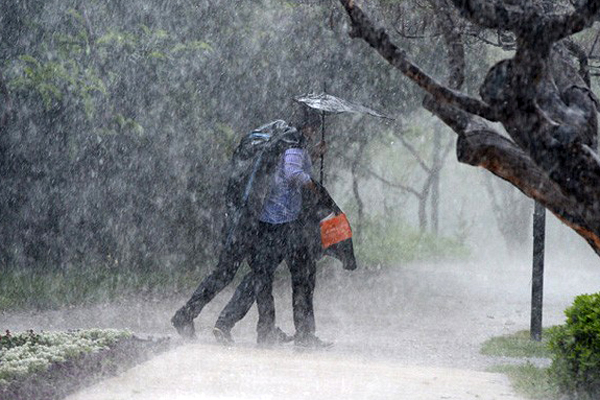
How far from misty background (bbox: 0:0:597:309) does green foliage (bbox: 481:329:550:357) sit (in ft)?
14.1

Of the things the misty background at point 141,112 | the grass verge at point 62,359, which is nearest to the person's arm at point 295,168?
the grass verge at point 62,359

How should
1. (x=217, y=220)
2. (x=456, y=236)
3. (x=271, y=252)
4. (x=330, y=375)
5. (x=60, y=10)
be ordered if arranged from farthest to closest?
(x=456, y=236), (x=217, y=220), (x=60, y=10), (x=271, y=252), (x=330, y=375)

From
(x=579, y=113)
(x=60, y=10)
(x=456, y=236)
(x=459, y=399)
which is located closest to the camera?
(x=579, y=113)

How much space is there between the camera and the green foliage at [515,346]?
31.2 ft

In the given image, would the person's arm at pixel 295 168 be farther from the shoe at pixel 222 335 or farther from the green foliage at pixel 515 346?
the green foliage at pixel 515 346

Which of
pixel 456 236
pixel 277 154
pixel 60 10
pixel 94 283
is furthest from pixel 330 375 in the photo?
pixel 456 236

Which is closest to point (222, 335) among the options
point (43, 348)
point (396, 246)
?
point (43, 348)

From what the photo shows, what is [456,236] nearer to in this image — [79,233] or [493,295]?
[493,295]

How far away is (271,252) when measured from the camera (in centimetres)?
852

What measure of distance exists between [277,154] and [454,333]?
164 inches

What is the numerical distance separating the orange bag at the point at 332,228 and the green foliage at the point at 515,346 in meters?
2.20

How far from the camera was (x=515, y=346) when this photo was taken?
32.7 ft

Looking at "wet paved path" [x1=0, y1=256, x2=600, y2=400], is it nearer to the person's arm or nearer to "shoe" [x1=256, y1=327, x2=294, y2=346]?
"shoe" [x1=256, y1=327, x2=294, y2=346]

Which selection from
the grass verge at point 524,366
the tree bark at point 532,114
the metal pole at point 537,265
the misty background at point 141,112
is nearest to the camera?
the tree bark at point 532,114
